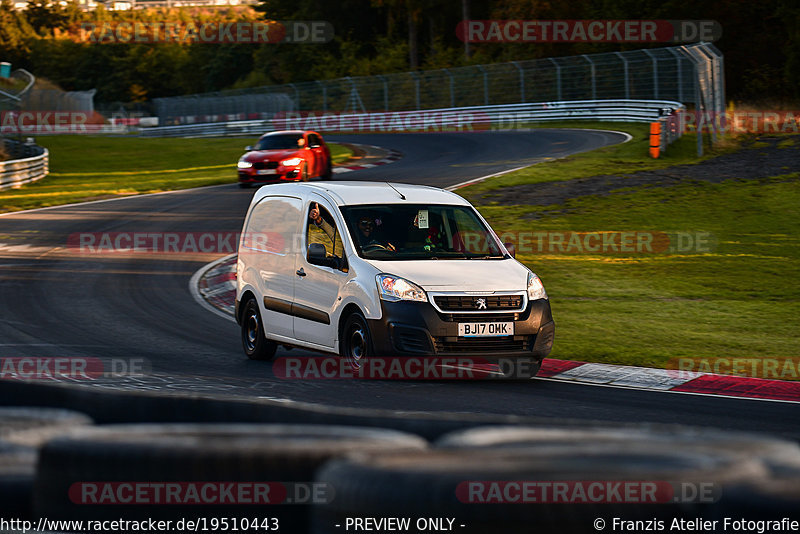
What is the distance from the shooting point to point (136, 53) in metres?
122

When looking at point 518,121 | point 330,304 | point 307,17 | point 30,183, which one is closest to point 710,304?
point 330,304

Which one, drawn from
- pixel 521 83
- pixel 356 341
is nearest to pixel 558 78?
pixel 521 83

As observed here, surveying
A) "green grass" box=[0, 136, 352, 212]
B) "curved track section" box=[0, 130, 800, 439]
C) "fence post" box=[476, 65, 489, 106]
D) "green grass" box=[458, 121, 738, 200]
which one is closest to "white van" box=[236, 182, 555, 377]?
"curved track section" box=[0, 130, 800, 439]

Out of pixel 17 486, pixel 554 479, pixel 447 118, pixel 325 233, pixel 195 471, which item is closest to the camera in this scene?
pixel 554 479

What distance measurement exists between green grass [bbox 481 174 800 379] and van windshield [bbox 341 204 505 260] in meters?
1.66

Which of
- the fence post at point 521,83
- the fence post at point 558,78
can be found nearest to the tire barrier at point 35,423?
the fence post at point 558,78

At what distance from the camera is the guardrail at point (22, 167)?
32.8 meters

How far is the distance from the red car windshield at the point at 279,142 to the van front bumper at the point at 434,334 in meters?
19.8

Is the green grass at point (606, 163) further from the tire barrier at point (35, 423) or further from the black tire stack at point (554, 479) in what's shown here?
the black tire stack at point (554, 479)

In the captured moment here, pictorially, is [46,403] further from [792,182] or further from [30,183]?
[30,183]

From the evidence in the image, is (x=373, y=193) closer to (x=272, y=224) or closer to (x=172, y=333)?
(x=272, y=224)

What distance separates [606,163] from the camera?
29094mm

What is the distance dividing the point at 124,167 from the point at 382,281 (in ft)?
121

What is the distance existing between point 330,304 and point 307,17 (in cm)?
8906
